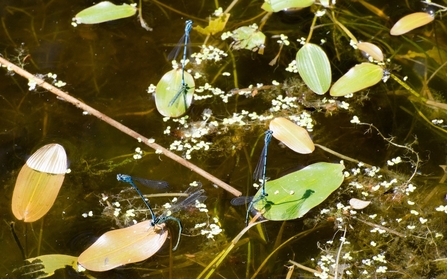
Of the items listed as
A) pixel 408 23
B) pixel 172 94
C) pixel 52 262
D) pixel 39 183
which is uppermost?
pixel 408 23

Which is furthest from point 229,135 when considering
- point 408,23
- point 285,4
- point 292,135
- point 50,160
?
point 408,23

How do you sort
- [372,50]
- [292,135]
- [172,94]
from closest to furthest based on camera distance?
[292,135], [172,94], [372,50]

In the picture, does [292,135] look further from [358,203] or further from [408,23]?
[408,23]

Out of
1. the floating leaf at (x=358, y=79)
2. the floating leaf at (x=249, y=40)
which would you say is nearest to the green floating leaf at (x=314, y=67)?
the floating leaf at (x=358, y=79)

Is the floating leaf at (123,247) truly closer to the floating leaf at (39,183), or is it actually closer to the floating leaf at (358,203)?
the floating leaf at (39,183)

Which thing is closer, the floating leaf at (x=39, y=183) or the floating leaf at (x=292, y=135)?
the floating leaf at (x=39, y=183)

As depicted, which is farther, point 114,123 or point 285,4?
point 285,4
